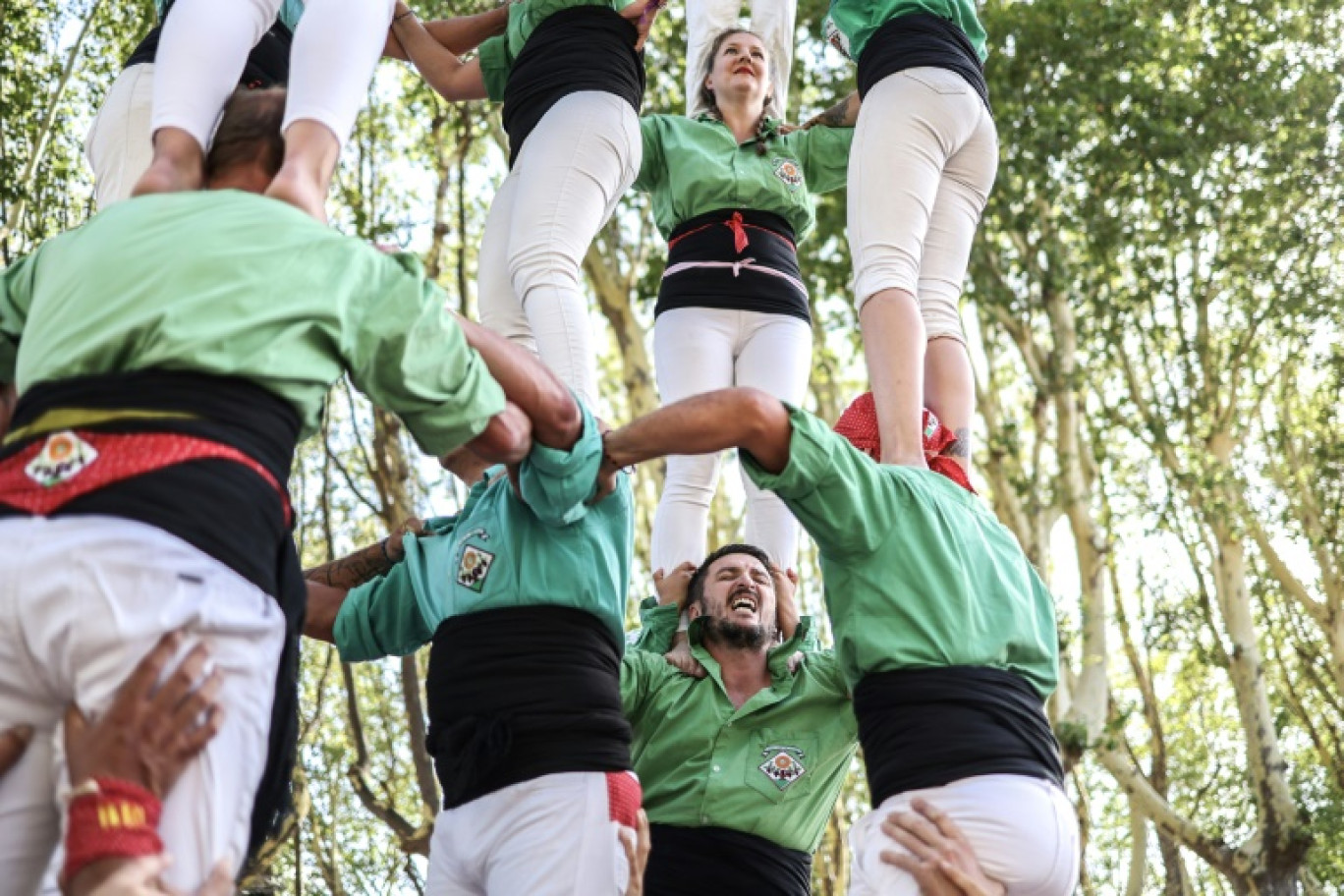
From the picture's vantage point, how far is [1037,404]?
50.0ft

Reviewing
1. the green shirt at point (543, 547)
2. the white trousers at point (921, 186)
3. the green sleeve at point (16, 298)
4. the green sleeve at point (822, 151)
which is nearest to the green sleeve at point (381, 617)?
the green shirt at point (543, 547)

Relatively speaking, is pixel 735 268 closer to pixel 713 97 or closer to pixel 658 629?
pixel 713 97

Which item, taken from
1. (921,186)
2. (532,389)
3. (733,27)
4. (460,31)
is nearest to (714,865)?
(532,389)

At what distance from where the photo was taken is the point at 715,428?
3.64 m

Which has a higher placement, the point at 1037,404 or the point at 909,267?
the point at 1037,404

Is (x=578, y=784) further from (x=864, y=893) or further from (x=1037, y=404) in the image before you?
(x=1037, y=404)

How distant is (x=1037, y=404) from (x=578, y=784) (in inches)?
481

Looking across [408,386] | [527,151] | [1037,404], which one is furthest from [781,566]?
[1037,404]

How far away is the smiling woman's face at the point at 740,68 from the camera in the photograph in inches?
252

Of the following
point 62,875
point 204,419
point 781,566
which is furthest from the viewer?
point 781,566

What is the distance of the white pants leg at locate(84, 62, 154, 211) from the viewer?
442 centimetres

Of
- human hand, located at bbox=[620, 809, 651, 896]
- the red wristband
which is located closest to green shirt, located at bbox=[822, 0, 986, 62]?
human hand, located at bbox=[620, 809, 651, 896]

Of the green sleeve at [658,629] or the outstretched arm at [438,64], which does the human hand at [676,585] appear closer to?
the green sleeve at [658,629]

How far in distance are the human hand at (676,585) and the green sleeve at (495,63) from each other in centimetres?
174
